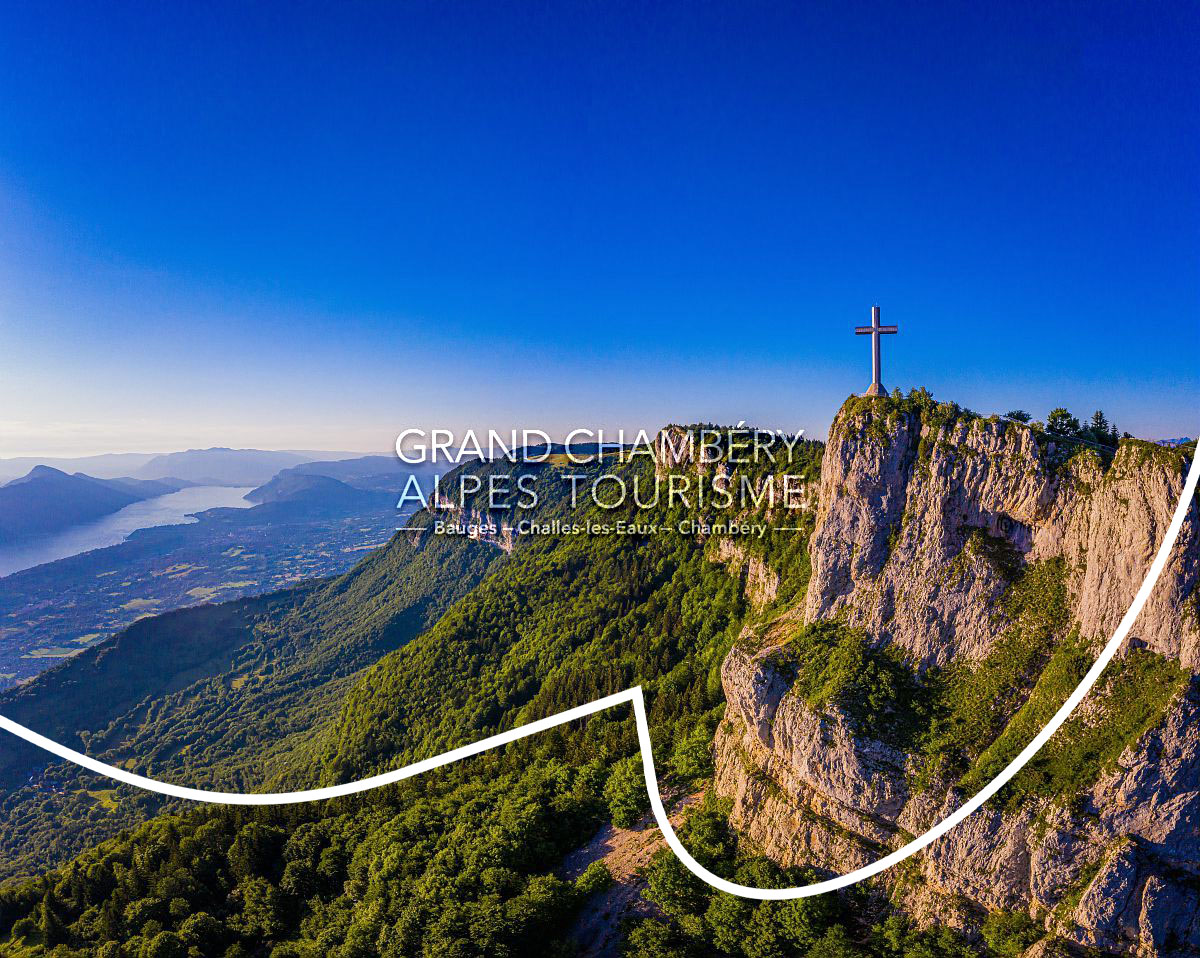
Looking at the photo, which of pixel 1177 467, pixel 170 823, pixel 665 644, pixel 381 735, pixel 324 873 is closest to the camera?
pixel 1177 467

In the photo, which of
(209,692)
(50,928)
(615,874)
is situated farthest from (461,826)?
(209,692)

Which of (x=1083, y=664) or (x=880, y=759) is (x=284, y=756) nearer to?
(x=880, y=759)

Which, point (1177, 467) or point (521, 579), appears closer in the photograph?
point (1177, 467)

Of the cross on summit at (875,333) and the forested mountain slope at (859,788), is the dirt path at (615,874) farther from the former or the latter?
the cross on summit at (875,333)

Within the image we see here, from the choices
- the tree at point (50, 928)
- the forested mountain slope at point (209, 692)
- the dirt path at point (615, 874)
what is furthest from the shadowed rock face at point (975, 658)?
the forested mountain slope at point (209, 692)

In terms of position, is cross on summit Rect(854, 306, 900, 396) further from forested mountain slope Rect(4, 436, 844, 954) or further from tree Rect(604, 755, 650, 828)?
tree Rect(604, 755, 650, 828)

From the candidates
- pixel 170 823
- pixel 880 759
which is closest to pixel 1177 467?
pixel 880 759

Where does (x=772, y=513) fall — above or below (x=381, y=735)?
above
